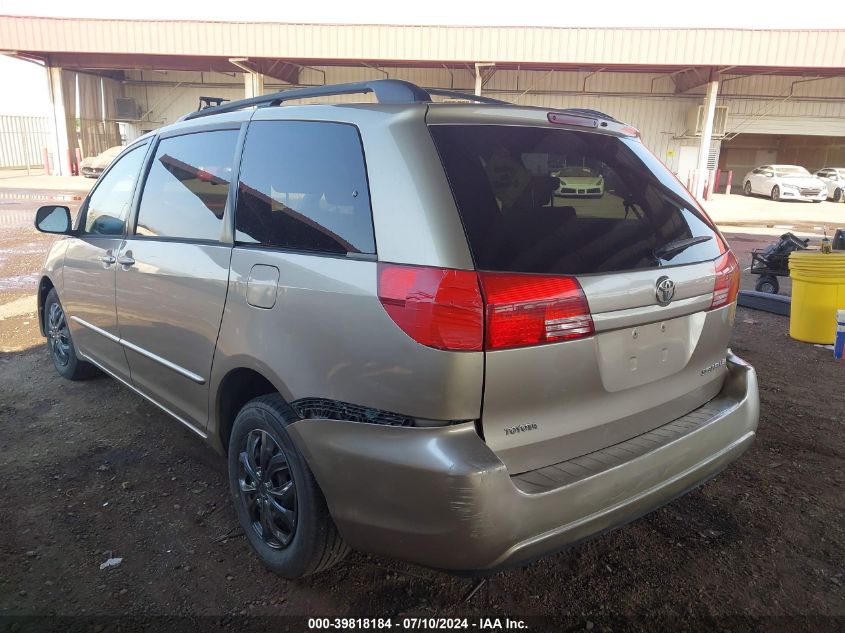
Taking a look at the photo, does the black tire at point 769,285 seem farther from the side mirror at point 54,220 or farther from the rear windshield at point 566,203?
the side mirror at point 54,220

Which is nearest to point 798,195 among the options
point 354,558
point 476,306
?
point 354,558

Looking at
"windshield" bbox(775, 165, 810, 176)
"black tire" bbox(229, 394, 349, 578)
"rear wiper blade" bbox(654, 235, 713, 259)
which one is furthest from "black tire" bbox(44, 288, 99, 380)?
"windshield" bbox(775, 165, 810, 176)

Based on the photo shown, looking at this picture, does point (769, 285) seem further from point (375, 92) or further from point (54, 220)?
point (54, 220)

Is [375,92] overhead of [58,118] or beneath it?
beneath

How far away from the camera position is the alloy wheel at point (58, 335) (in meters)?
4.49

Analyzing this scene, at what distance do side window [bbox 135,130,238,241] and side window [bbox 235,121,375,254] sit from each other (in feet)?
0.57

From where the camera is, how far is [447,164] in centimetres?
200

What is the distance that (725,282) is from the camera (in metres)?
2.54

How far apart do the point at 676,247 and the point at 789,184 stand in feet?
91.0

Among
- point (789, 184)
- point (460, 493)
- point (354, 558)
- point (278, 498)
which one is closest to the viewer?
point (460, 493)

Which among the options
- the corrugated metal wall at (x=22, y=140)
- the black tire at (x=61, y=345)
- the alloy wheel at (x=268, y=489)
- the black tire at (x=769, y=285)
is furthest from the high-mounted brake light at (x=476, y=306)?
the corrugated metal wall at (x=22, y=140)

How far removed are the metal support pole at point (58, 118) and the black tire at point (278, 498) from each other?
2822 centimetres

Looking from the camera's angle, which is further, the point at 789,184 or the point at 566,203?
the point at 789,184

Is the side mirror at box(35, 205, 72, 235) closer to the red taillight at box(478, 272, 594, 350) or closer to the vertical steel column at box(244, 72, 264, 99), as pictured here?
the red taillight at box(478, 272, 594, 350)
